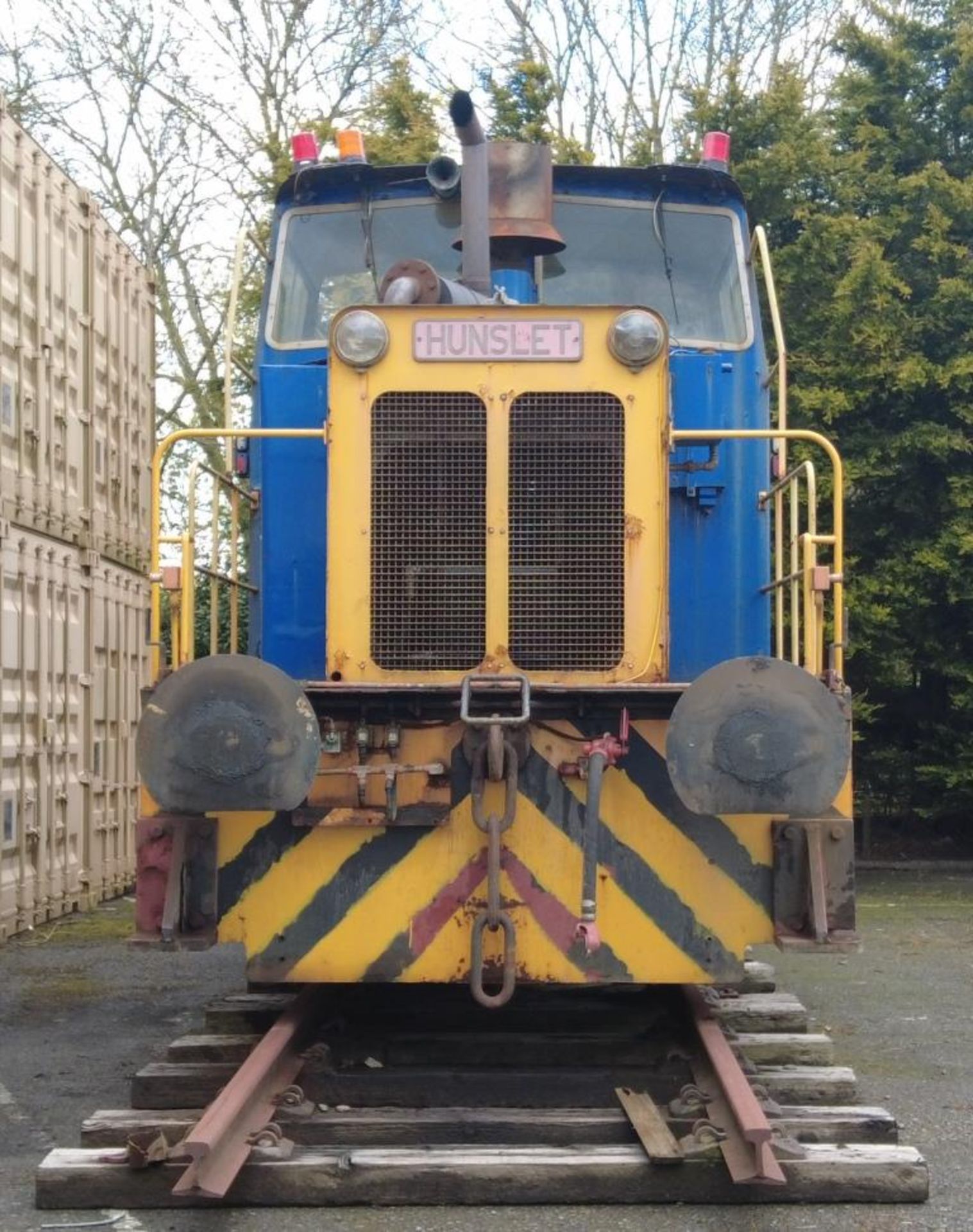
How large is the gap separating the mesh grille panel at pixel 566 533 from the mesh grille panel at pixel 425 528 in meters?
0.14

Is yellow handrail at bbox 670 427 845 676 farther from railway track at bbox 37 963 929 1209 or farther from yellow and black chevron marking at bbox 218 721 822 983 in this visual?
railway track at bbox 37 963 929 1209

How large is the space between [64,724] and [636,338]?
258 inches

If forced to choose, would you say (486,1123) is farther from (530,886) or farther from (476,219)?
(476,219)

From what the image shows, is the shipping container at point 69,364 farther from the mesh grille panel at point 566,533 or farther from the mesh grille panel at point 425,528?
the mesh grille panel at point 566,533

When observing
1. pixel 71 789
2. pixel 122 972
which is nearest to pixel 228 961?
pixel 122 972

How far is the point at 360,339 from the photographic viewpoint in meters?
5.23

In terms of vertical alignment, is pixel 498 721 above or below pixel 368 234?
below

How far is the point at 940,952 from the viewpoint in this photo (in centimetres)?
940

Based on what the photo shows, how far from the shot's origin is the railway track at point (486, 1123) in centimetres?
427

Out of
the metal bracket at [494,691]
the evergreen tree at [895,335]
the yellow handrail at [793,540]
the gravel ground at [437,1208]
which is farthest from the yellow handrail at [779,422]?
the evergreen tree at [895,335]

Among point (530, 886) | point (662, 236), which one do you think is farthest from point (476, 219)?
point (530, 886)

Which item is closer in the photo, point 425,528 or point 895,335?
point 425,528

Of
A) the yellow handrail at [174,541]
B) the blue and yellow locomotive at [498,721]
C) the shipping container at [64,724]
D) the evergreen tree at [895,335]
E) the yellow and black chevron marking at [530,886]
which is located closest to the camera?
the blue and yellow locomotive at [498,721]

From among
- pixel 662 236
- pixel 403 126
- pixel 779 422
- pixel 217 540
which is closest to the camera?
pixel 217 540
